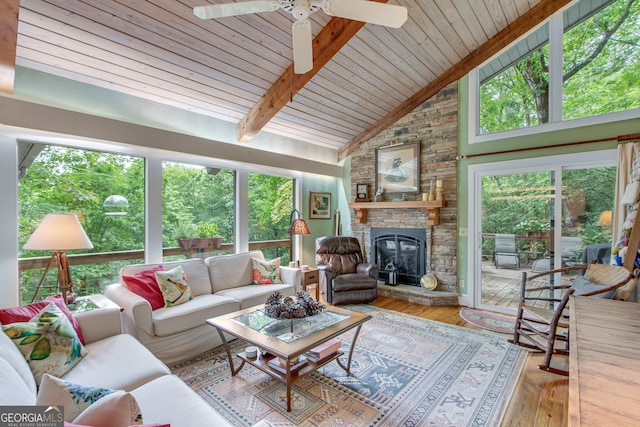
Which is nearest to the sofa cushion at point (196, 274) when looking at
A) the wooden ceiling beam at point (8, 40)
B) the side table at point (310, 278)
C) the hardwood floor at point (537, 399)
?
the side table at point (310, 278)

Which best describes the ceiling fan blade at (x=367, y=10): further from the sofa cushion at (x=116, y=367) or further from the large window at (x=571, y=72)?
the large window at (x=571, y=72)

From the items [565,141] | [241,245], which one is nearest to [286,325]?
[241,245]

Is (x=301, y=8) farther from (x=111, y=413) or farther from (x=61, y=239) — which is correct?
(x=61, y=239)

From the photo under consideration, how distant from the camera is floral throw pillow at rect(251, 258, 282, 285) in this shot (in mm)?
3688

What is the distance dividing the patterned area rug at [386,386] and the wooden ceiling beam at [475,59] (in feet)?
11.4

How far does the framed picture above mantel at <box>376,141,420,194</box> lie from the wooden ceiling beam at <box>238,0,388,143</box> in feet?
7.47

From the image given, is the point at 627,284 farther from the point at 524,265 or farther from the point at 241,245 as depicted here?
the point at 241,245

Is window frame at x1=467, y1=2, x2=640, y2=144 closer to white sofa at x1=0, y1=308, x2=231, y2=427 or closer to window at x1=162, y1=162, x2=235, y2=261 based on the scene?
window at x1=162, y1=162, x2=235, y2=261

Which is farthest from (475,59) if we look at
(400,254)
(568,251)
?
(400,254)

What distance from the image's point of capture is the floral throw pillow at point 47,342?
1.52 meters

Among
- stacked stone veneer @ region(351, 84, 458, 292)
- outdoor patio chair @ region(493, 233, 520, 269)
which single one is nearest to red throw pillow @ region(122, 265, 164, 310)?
stacked stone veneer @ region(351, 84, 458, 292)

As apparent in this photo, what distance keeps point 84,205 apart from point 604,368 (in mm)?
3887

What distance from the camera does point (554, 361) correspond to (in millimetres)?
2582

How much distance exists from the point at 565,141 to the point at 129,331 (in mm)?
5074
